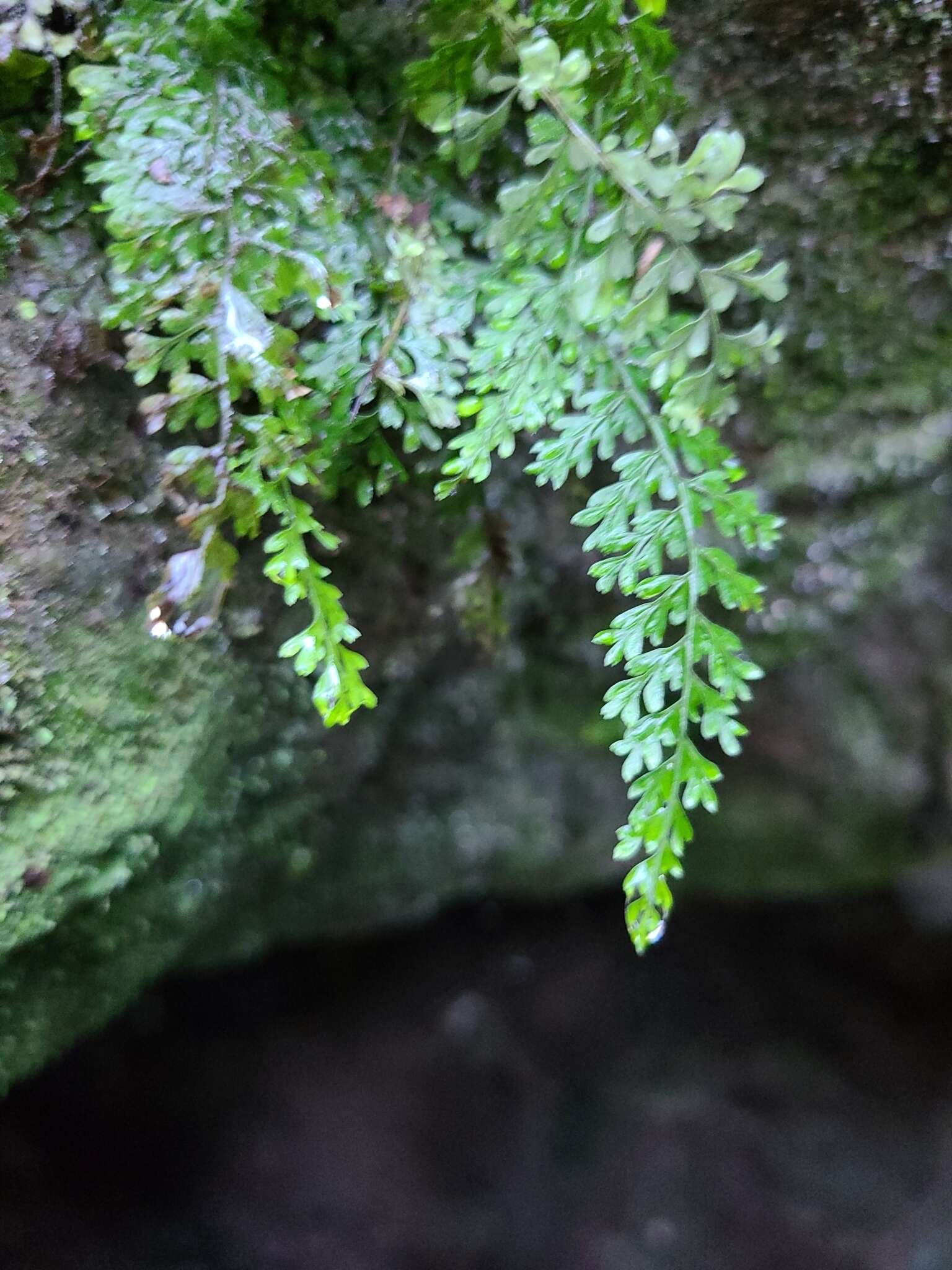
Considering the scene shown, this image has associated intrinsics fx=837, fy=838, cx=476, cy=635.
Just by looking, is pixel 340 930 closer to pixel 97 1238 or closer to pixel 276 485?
pixel 97 1238

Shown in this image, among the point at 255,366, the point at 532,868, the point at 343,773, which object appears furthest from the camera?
the point at 532,868

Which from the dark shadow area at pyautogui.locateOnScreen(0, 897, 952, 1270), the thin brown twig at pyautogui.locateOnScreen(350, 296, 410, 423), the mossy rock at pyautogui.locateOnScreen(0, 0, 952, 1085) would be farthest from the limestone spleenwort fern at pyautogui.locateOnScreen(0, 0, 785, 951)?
the dark shadow area at pyautogui.locateOnScreen(0, 897, 952, 1270)

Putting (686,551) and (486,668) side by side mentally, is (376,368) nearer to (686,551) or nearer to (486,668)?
(686,551)

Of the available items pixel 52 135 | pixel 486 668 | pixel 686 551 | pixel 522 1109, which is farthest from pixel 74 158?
pixel 522 1109

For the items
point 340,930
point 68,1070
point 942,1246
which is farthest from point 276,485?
point 942,1246

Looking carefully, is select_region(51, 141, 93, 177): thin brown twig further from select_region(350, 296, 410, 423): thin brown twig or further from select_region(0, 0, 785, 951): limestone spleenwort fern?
select_region(350, 296, 410, 423): thin brown twig
